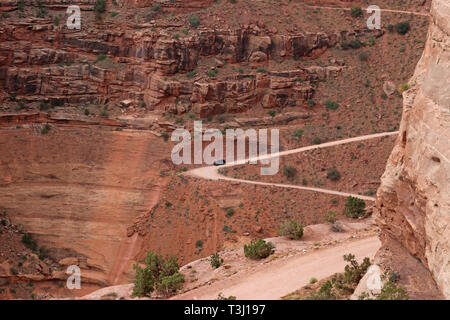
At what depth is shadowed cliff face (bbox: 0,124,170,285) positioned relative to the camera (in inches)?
1582

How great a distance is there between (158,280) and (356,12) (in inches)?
1535

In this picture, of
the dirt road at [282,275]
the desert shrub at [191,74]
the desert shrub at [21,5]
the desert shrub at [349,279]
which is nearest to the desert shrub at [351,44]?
the desert shrub at [191,74]

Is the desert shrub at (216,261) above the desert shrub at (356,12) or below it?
below

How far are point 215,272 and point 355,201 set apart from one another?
12.9 meters

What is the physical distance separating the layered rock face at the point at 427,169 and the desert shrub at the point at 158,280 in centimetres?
974

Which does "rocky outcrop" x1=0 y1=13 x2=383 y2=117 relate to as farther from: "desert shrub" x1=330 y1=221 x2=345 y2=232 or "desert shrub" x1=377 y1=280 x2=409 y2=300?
"desert shrub" x1=377 y1=280 x2=409 y2=300

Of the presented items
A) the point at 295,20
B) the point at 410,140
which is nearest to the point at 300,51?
the point at 295,20

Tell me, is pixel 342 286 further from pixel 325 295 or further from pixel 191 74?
pixel 191 74

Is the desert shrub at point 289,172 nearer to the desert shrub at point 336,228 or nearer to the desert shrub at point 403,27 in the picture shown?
the desert shrub at point 336,228

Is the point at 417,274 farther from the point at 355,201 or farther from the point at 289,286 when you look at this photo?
the point at 355,201

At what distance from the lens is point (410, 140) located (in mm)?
14297

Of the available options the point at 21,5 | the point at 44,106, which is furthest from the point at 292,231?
the point at 21,5

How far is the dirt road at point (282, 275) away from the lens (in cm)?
2109

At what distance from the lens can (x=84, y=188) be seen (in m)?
42.4
